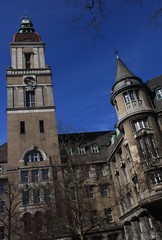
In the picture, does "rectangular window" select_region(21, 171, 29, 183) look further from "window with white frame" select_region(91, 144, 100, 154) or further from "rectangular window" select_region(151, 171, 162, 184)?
"rectangular window" select_region(151, 171, 162, 184)

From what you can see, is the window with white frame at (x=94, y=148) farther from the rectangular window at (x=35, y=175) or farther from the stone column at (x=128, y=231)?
the stone column at (x=128, y=231)

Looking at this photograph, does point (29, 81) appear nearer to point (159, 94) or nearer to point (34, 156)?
point (34, 156)

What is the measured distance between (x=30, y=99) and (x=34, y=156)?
1031cm

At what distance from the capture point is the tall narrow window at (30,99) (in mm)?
45094

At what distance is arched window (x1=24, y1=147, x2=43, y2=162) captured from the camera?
3994 centimetres

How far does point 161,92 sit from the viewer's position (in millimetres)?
33688

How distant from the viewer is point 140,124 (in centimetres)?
3212

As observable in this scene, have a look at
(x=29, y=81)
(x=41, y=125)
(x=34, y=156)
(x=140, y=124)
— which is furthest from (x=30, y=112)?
(x=140, y=124)

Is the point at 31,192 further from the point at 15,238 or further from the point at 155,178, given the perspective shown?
the point at 155,178

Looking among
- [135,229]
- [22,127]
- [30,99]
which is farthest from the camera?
[30,99]

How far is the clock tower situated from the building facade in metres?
0.14

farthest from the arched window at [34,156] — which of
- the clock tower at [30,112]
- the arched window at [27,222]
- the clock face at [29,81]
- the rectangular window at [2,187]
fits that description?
the clock face at [29,81]

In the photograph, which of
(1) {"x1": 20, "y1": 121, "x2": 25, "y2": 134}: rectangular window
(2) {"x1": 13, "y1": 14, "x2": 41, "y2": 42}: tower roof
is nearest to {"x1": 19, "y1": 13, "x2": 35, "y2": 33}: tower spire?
(2) {"x1": 13, "y1": 14, "x2": 41, "y2": 42}: tower roof

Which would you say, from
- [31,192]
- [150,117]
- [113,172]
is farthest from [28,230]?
[150,117]
